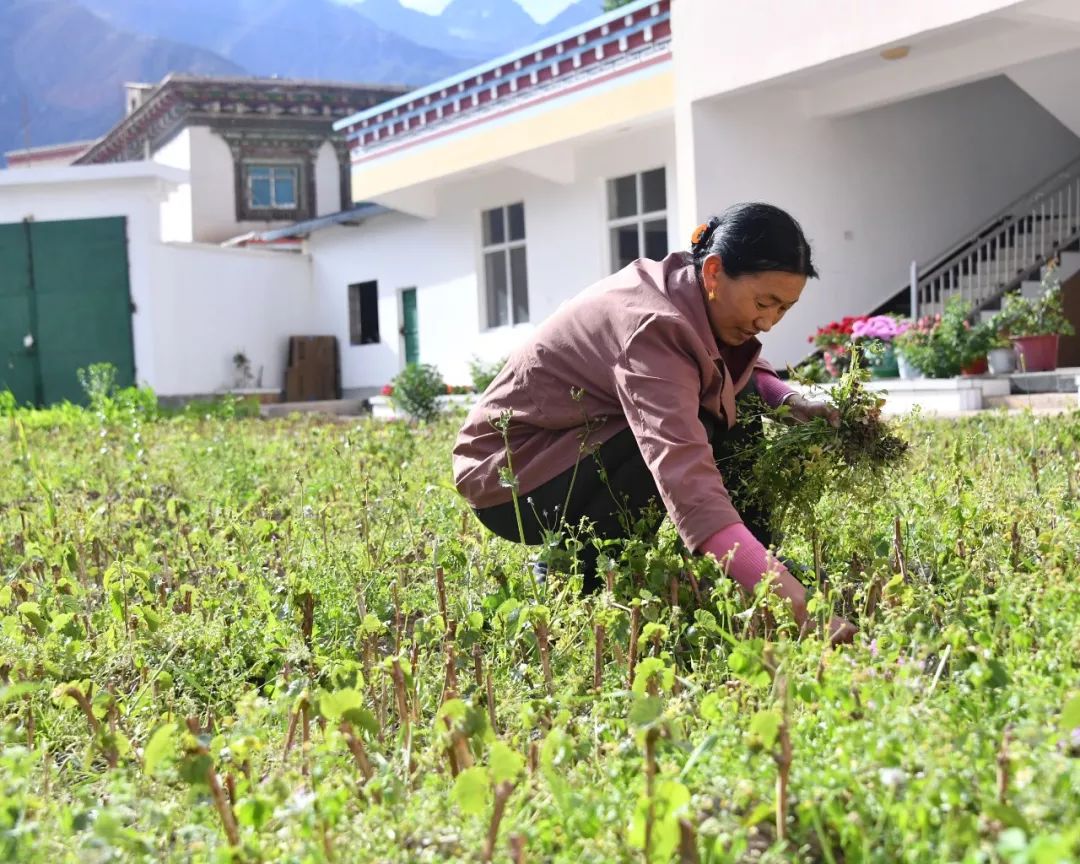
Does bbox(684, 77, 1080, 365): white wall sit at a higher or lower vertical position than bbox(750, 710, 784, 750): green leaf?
higher

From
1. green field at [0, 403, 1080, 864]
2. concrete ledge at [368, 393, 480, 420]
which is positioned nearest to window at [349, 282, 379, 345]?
concrete ledge at [368, 393, 480, 420]

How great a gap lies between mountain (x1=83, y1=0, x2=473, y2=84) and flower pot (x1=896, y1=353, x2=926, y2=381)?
116 metres

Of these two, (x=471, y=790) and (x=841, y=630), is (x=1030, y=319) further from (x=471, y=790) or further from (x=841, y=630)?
(x=471, y=790)

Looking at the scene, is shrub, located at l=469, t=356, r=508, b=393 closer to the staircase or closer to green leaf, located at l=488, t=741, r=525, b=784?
the staircase

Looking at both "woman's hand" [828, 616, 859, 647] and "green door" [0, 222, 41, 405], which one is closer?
"woman's hand" [828, 616, 859, 647]

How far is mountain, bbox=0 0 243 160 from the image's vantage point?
8644 cm

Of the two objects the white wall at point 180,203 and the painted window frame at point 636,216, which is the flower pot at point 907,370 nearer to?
the painted window frame at point 636,216

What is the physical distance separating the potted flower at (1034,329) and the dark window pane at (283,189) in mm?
16484

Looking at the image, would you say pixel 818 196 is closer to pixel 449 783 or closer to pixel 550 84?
pixel 550 84

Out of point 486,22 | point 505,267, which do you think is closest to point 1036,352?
point 505,267

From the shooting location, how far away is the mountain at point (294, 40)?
406 feet

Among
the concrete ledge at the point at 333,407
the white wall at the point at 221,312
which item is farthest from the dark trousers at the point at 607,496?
the white wall at the point at 221,312

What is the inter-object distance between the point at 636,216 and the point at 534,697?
35.9 ft

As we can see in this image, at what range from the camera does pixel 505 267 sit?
14922mm
